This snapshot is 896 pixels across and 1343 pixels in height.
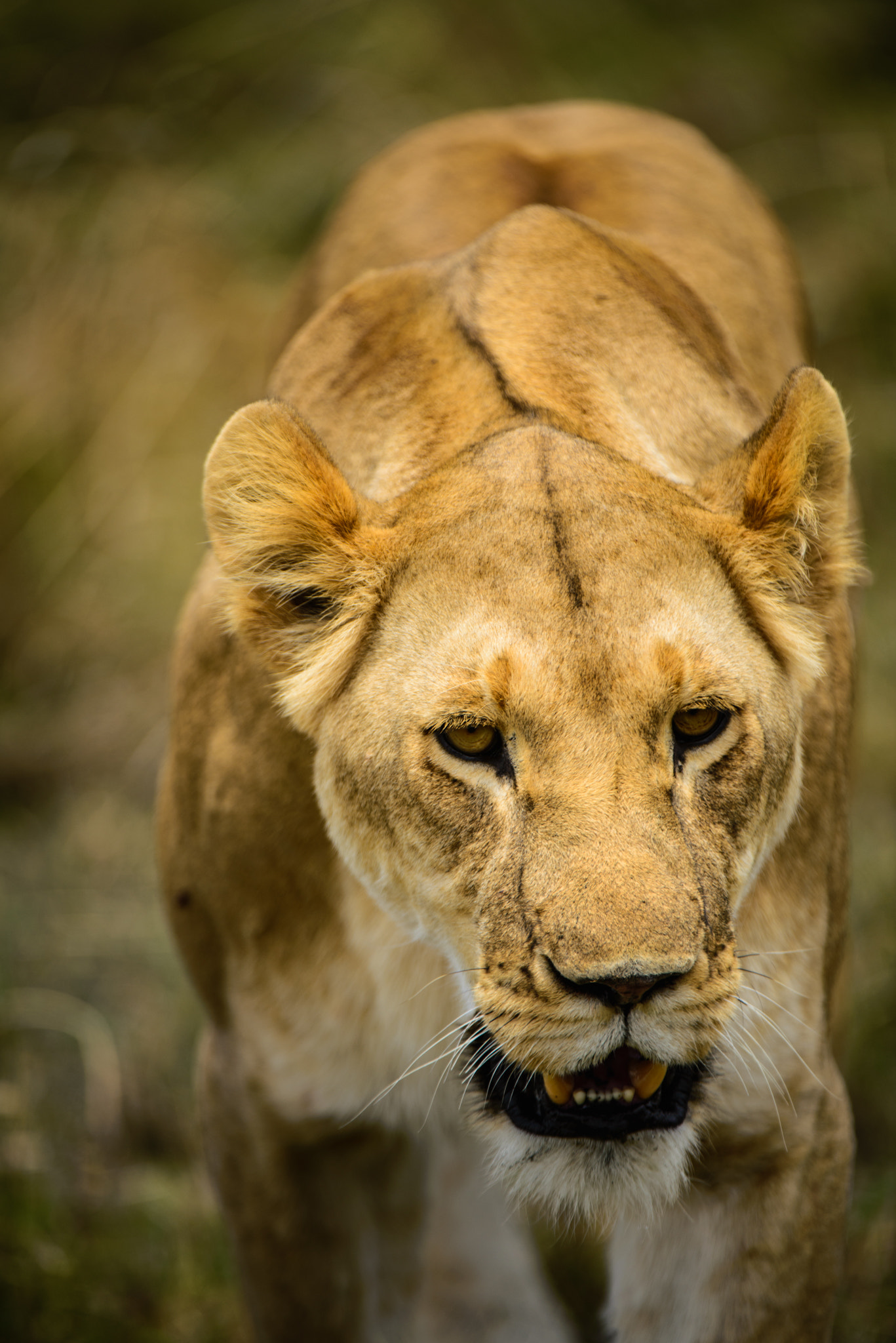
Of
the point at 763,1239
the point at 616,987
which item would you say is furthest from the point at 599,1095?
the point at 763,1239

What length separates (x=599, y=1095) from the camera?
6.69 ft

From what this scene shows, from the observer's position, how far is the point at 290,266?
23.4 feet

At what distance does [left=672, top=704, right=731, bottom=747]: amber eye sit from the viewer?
201 cm

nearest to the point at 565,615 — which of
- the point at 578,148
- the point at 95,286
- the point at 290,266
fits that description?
the point at 578,148

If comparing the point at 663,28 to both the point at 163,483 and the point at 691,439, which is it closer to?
the point at 163,483

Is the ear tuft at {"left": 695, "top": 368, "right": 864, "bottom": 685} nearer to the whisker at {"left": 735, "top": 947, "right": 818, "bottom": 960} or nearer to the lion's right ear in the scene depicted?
the whisker at {"left": 735, "top": 947, "right": 818, "bottom": 960}

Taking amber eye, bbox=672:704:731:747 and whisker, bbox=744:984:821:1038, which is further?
whisker, bbox=744:984:821:1038

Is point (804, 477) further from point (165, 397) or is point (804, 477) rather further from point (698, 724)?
point (165, 397)

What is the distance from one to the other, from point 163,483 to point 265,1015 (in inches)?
163

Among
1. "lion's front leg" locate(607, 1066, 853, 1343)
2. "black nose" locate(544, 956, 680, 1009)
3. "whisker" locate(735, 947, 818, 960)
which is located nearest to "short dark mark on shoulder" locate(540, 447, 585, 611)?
"black nose" locate(544, 956, 680, 1009)

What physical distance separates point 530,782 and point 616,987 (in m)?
0.30

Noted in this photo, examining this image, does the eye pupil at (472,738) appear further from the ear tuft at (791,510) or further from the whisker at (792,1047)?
the whisker at (792,1047)

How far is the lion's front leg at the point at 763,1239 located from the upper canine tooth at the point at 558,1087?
46 centimetres

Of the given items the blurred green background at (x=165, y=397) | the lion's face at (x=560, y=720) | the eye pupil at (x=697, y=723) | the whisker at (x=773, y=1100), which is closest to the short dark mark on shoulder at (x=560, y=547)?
the lion's face at (x=560, y=720)
